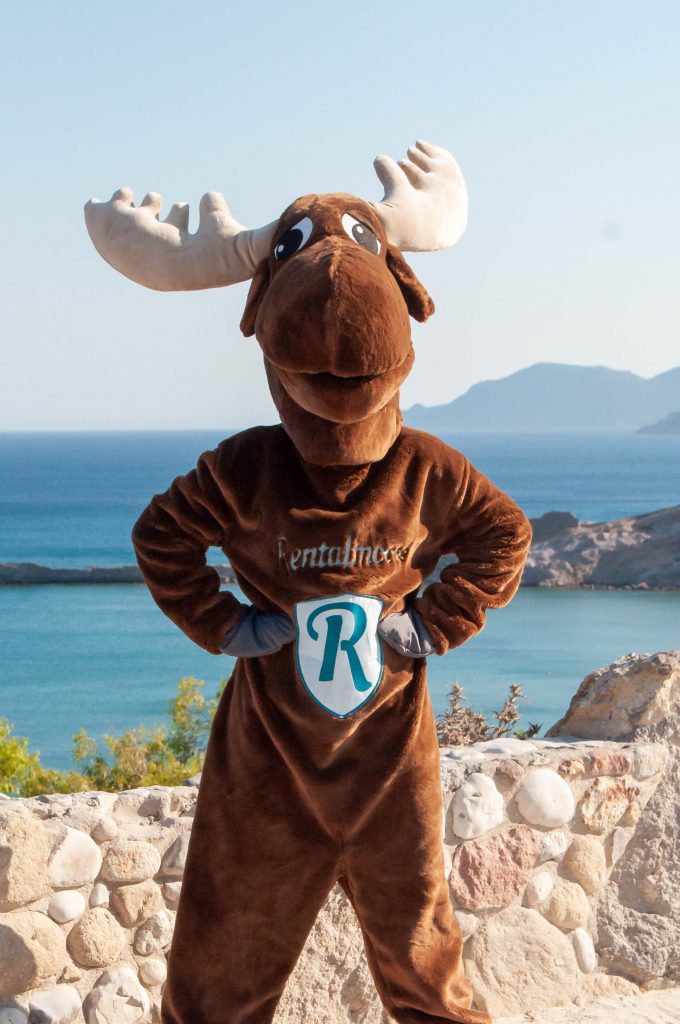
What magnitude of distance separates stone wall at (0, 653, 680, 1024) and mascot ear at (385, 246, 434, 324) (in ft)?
4.23

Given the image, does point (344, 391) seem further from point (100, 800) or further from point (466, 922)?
point (466, 922)

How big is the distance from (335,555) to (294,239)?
0.63m

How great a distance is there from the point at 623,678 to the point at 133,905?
1534 mm

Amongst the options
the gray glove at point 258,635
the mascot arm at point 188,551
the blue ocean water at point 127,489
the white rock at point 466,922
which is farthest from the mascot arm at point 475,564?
the blue ocean water at point 127,489

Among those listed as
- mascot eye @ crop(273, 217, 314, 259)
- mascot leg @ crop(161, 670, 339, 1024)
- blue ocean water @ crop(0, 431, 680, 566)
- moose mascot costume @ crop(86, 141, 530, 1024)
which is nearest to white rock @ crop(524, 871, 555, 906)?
moose mascot costume @ crop(86, 141, 530, 1024)

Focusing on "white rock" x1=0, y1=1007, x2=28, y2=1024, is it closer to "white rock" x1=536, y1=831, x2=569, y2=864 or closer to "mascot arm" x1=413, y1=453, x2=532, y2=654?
"mascot arm" x1=413, y1=453, x2=532, y2=654

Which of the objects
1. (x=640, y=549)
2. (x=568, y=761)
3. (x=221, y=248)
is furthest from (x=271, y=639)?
(x=640, y=549)

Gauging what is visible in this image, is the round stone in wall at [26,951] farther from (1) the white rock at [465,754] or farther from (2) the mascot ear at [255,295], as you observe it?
(2) the mascot ear at [255,295]

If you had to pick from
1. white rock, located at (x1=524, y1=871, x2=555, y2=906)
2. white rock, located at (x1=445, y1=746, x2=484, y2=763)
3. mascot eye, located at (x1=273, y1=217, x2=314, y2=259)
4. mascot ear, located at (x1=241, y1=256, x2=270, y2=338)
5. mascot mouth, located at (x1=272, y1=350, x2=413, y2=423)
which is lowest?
white rock, located at (x1=524, y1=871, x2=555, y2=906)

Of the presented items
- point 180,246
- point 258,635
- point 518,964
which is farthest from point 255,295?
point 518,964

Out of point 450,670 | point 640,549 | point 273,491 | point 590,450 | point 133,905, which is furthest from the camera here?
point 590,450

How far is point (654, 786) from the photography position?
3.57 m

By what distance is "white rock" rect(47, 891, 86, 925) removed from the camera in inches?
115

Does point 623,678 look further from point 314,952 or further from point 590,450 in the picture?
point 590,450
